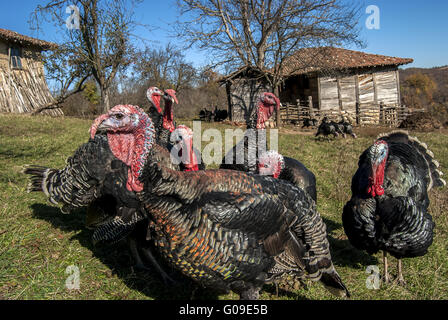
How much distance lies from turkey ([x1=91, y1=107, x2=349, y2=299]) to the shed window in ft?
69.1

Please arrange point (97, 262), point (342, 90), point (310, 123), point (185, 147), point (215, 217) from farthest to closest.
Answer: point (342, 90)
point (310, 123)
point (185, 147)
point (97, 262)
point (215, 217)

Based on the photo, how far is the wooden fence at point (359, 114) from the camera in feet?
69.1

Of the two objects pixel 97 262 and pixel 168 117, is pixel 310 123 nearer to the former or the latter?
pixel 168 117

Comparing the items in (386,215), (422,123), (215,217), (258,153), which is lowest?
(386,215)

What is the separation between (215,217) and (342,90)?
2399 centimetres

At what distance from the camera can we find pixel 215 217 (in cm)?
231

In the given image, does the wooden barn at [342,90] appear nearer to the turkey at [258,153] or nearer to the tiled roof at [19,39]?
the tiled roof at [19,39]

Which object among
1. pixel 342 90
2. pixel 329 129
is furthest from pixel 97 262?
pixel 342 90

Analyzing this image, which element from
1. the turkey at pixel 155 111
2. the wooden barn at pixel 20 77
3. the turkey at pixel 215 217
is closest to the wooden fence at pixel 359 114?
the wooden barn at pixel 20 77

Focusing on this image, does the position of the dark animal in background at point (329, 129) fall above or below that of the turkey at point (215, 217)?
above

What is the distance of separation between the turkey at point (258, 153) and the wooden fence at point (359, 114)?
1655 centimetres

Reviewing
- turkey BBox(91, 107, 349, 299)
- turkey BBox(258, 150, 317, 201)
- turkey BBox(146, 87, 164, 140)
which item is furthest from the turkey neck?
turkey BBox(91, 107, 349, 299)

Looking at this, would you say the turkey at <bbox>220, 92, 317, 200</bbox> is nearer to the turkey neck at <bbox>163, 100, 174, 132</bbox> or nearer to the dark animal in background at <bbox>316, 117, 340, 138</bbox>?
the turkey neck at <bbox>163, 100, 174, 132</bbox>

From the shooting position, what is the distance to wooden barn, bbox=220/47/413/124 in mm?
21906
